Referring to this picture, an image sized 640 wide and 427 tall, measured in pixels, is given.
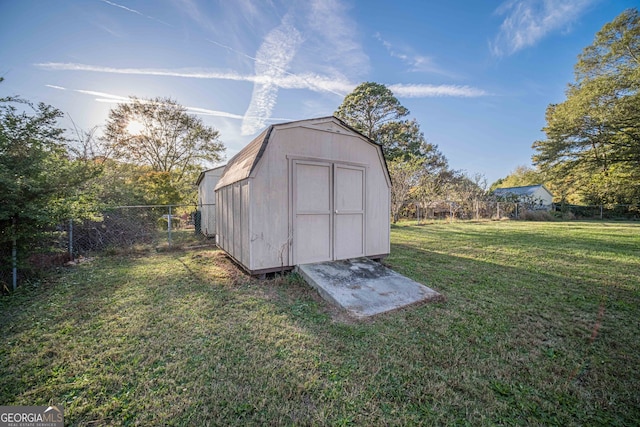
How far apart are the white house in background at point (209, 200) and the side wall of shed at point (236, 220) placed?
3195 mm

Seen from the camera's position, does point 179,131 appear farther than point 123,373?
Yes

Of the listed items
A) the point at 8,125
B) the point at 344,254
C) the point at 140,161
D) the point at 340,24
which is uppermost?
the point at 340,24

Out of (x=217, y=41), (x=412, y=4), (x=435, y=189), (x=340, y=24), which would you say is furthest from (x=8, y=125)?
(x=435, y=189)

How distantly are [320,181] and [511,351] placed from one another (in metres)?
3.53

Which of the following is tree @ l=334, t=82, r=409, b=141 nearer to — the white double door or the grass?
the white double door

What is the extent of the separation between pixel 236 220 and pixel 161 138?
16.4 meters

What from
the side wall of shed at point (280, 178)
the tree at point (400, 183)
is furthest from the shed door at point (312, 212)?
the tree at point (400, 183)

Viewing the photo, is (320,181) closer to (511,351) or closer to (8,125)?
(511,351)

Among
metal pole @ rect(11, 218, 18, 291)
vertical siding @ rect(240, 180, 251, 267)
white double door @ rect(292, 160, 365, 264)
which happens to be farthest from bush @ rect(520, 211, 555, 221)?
metal pole @ rect(11, 218, 18, 291)

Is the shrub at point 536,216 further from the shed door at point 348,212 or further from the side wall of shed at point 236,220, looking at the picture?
the side wall of shed at point 236,220

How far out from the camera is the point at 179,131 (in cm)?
1739

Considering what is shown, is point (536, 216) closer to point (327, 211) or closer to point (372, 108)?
point (372, 108)

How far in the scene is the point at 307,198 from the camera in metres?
4.46

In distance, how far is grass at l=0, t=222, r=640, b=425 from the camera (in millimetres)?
1619
